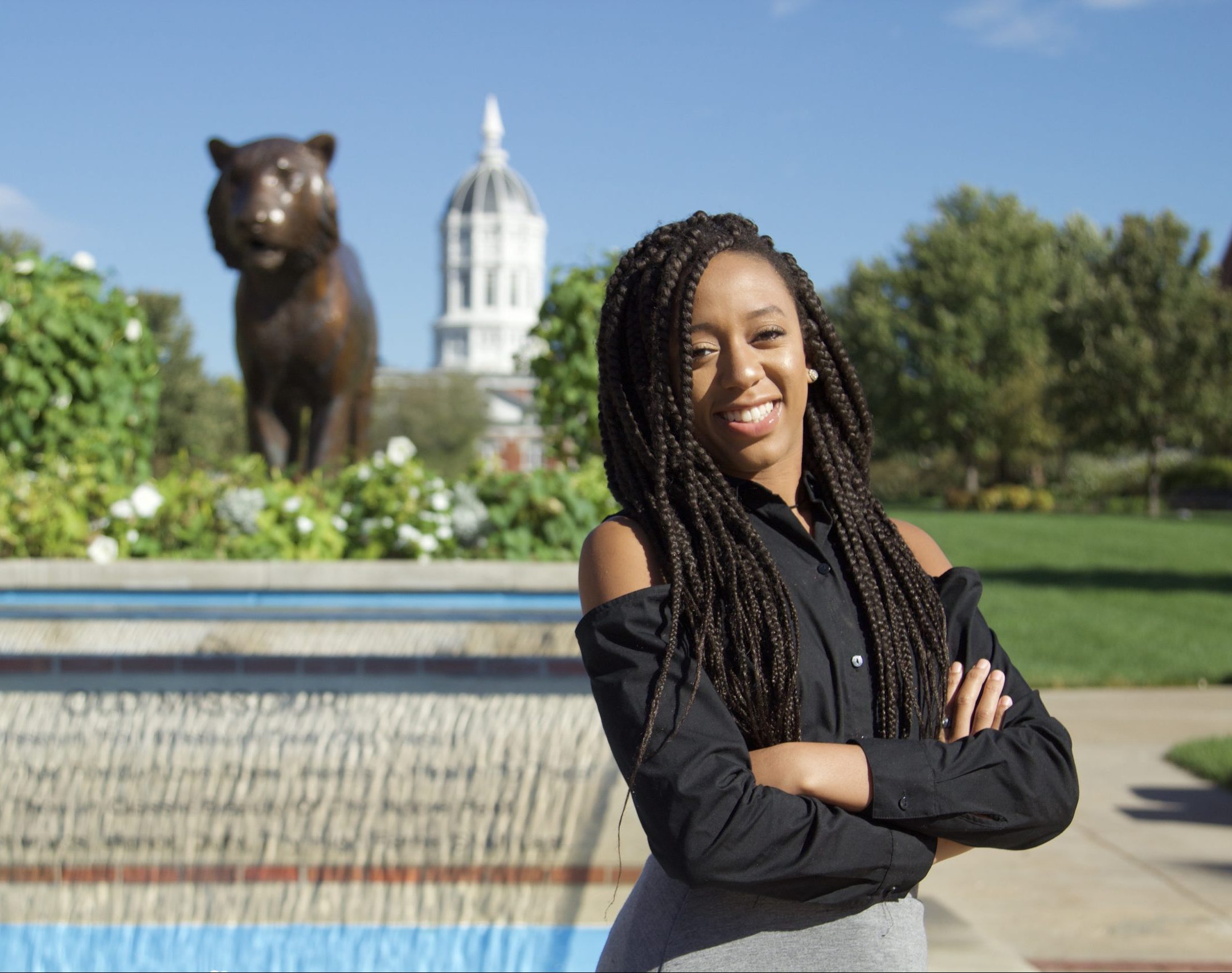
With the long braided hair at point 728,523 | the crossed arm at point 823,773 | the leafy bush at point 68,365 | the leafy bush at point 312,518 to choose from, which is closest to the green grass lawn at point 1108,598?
the leafy bush at point 312,518

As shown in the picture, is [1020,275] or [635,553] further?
[1020,275]

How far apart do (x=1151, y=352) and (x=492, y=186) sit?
3486 inches

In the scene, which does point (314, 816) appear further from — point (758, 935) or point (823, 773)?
point (823, 773)

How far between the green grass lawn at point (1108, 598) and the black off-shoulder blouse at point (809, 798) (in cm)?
701

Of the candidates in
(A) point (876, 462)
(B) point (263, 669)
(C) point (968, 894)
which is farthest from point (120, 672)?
(A) point (876, 462)

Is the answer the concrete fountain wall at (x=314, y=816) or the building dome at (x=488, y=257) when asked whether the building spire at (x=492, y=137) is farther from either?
the concrete fountain wall at (x=314, y=816)

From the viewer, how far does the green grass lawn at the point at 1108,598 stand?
28.6 ft

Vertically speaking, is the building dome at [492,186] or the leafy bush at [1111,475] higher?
the building dome at [492,186]

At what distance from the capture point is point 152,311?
31.6 meters

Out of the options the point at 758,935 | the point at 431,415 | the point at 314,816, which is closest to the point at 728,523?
the point at 758,935

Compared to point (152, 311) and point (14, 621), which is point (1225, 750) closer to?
point (14, 621)

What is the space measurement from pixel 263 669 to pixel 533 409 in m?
4.04

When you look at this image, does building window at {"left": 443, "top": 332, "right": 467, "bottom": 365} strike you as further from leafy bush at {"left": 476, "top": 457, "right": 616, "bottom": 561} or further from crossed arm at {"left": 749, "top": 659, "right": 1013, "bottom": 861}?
crossed arm at {"left": 749, "top": 659, "right": 1013, "bottom": 861}

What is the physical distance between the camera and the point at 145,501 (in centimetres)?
535
